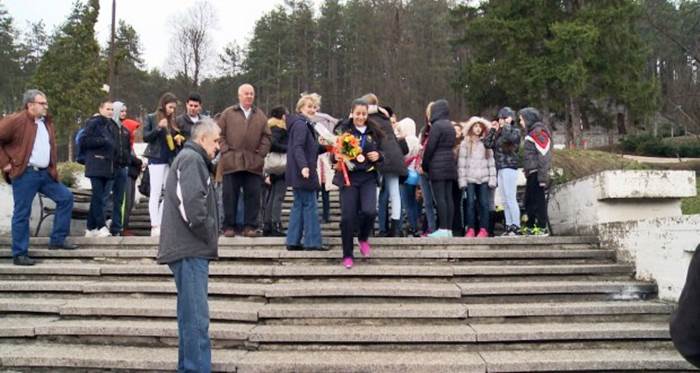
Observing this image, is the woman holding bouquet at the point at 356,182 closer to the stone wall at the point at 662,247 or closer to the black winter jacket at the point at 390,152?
the black winter jacket at the point at 390,152

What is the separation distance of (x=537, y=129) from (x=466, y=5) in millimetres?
26208

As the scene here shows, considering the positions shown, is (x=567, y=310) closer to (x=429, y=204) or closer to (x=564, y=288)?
(x=564, y=288)

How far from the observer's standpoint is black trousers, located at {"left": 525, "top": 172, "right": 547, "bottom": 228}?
8.04 metres

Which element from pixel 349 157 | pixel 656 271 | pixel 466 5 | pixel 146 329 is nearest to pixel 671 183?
pixel 656 271

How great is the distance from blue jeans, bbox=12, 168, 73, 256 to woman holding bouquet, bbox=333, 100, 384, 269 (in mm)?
3351

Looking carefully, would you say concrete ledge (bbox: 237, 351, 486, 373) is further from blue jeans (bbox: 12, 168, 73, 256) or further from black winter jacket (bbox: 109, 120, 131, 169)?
black winter jacket (bbox: 109, 120, 131, 169)

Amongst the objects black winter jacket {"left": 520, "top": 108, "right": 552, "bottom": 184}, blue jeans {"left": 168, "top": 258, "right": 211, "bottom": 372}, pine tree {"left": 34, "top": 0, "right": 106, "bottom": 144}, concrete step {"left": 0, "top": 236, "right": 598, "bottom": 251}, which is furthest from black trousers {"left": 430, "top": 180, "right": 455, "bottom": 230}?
pine tree {"left": 34, "top": 0, "right": 106, "bottom": 144}

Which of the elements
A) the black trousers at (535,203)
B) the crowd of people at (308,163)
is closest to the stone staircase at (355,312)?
the crowd of people at (308,163)

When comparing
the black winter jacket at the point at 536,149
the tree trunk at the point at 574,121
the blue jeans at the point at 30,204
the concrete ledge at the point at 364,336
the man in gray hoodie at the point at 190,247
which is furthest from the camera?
the tree trunk at the point at 574,121

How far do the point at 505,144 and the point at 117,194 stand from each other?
540cm

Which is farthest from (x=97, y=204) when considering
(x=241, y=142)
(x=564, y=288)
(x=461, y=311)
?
(x=564, y=288)

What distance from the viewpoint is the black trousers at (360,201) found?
21.3 ft

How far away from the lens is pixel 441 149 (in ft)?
25.7

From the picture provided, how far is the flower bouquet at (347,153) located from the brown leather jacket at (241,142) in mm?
1412
